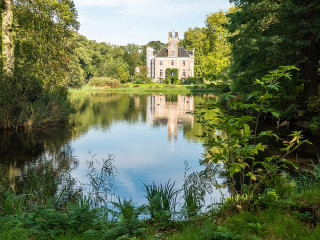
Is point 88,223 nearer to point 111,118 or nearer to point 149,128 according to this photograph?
point 149,128

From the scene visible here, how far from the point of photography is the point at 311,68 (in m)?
14.1

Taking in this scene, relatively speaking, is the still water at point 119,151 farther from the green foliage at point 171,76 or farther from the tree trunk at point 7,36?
the green foliage at point 171,76

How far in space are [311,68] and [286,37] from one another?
2.44m

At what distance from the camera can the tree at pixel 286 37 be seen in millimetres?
12500

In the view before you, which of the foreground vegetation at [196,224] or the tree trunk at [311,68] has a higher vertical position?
the tree trunk at [311,68]

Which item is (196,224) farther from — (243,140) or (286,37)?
(286,37)

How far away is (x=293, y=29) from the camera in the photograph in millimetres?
13016

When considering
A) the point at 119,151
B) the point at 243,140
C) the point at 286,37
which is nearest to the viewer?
the point at 243,140

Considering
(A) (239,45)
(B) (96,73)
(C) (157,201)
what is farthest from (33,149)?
(B) (96,73)

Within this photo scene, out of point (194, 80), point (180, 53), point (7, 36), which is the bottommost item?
point (194, 80)

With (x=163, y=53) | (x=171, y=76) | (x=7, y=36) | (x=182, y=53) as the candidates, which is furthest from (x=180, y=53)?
(x=7, y=36)

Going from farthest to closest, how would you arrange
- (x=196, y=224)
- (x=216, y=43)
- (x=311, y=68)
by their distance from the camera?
1. (x=216, y=43)
2. (x=311, y=68)
3. (x=196, y=224)

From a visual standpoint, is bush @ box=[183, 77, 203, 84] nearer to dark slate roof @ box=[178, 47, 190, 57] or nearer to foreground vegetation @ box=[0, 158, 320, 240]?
dark slate roof @ box=[178, 47, 190, 57]

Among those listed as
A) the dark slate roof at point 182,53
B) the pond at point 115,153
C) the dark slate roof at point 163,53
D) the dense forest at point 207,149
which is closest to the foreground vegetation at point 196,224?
the dense forest at point 207,149
